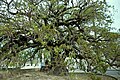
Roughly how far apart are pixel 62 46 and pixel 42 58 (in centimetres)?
20

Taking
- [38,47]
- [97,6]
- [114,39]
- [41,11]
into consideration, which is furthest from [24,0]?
[114,39]

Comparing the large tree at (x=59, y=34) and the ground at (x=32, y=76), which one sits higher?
the large tree at (x=59, y=34)

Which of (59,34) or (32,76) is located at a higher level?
(59,34)

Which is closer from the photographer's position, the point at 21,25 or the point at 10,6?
the point at 21,25

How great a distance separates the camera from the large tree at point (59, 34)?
168cm

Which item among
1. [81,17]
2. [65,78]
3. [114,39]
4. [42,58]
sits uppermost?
[81,17]

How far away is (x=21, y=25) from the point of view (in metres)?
1.69

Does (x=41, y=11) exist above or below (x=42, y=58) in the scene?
above

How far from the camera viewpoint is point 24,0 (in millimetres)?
1757

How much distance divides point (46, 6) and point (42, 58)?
369 mm

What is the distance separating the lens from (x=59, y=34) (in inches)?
68.3

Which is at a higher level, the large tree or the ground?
the large tree

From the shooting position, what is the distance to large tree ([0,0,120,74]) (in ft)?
5.52

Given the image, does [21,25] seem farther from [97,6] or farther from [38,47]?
[97,6]
